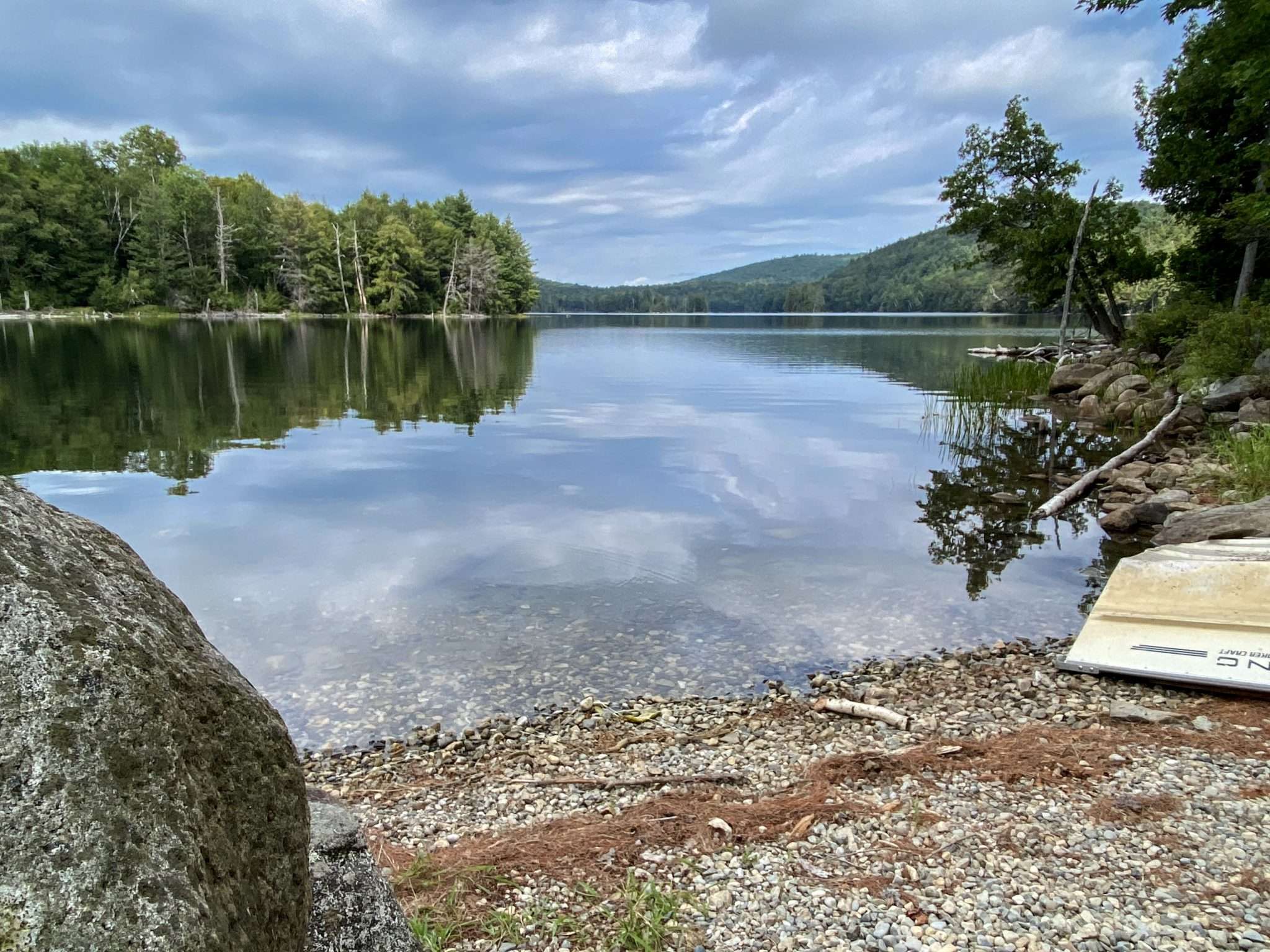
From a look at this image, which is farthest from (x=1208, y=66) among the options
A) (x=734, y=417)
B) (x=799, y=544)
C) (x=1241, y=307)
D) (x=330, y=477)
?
(x=330, y=477)

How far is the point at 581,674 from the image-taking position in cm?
820

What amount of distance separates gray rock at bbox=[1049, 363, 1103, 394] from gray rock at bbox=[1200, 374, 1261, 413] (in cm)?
1120

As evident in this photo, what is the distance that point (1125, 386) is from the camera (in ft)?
89.8

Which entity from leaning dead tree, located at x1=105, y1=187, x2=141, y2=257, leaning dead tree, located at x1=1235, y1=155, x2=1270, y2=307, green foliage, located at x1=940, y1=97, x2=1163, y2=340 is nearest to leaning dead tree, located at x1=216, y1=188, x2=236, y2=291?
leaning dead tree, located at x1=105, y1=187, x2=141, y2=257

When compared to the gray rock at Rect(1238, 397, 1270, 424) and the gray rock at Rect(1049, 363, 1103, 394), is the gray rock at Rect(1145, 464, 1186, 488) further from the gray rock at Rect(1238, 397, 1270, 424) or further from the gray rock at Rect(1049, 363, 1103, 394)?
the gray rock at Rect(1049, 363, 1103, 394)

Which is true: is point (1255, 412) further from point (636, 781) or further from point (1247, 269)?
point (636, 781)

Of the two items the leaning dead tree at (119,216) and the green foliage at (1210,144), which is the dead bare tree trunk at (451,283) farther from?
the green foliage at (1210,144)

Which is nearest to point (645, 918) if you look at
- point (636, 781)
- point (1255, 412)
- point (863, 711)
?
point (636, 781)

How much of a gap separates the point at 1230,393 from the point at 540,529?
18.5m

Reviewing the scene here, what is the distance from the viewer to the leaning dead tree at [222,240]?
308 ft

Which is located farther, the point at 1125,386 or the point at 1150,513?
the point at 1125,386

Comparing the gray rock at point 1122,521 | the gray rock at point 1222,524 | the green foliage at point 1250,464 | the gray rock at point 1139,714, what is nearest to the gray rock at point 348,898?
the gray rock at point 1139,714

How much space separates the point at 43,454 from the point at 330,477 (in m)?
7.21

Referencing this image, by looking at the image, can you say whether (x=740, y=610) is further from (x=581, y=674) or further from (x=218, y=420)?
(x=218, y=420)
